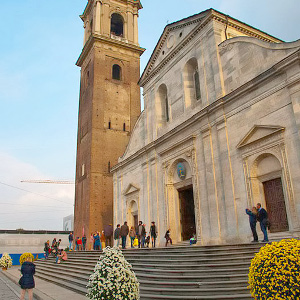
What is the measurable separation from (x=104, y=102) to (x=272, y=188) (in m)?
25.0

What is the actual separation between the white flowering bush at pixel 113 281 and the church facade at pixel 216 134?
7.18 meters

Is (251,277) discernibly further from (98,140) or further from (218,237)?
(98,140)

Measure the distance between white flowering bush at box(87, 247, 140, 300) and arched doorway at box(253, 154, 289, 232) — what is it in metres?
7.76

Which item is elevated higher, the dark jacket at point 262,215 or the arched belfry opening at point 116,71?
the arched belfry opening at point 116,71

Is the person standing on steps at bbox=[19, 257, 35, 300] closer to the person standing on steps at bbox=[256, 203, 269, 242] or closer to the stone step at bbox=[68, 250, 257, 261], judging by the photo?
the stone step at bbox=[68, 250, 257, 261]

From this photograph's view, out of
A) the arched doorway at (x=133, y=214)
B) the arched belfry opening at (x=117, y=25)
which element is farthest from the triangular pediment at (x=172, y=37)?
the arched belfry opening at (x=117, y=25)

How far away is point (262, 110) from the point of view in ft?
44.9

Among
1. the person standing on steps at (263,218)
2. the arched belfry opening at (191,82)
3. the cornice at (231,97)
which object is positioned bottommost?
the person standing on steps at (263,218)

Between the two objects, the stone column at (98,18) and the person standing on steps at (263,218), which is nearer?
the person standing on steps at (263,218)

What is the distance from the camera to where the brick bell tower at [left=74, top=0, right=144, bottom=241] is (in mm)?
32094

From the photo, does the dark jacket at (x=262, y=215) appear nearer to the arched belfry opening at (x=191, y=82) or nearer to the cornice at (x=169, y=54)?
the arched belfry opening at (x=191, y=82)

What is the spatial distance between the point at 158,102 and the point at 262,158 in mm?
10391

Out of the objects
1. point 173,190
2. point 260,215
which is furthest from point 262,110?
point 173,190

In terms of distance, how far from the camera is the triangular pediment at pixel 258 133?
12914 mm
